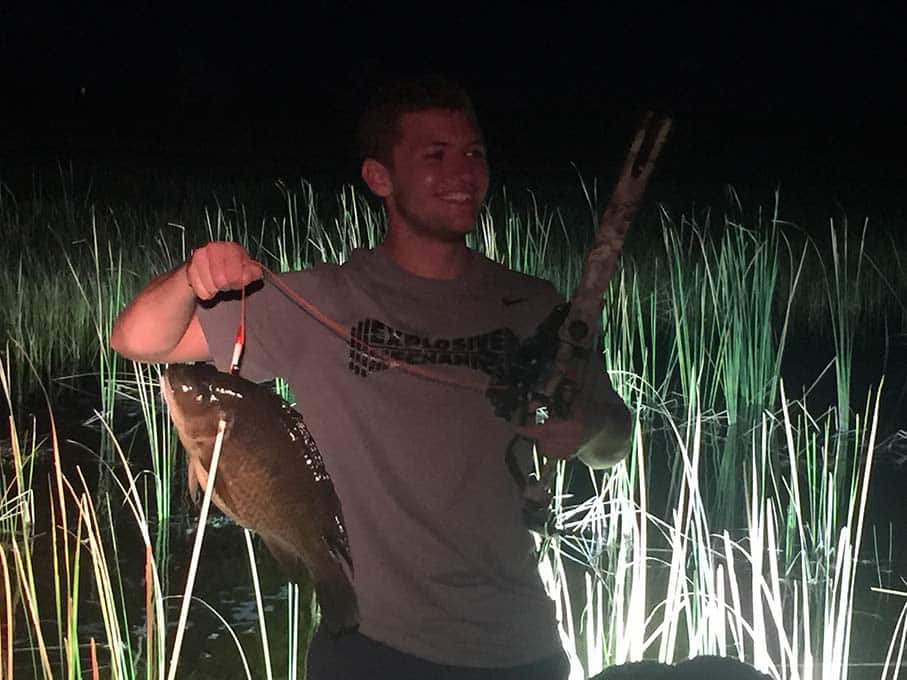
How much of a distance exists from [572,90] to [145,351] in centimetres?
3916

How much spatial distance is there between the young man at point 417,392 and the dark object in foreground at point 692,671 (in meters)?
0.18

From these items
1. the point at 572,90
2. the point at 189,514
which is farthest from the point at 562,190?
the point at 572,90

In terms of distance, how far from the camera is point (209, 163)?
16719mm

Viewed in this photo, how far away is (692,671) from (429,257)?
0.70m

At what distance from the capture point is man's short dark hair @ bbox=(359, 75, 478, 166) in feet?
5.16

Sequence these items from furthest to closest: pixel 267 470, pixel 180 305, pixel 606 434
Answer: pixel 606 434 → pixel 180 305 → pixel 267 470

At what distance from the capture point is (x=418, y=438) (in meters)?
1.49

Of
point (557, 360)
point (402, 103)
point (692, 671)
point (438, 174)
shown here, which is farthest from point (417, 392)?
point (692, 671)

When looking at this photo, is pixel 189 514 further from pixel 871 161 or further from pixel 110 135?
pixel 110 135

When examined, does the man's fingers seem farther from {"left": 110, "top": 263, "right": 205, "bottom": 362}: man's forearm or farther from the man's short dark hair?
the man's short dark hair

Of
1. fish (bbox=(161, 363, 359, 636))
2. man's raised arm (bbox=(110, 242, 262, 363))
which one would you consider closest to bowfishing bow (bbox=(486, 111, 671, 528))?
fish (bbox=(161, 363, 359, 636))

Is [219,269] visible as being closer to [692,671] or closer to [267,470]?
[267,470]

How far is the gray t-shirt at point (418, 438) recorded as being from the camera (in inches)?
57.0

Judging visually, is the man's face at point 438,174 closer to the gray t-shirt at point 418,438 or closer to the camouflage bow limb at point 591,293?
the gray t-shirt at point 418,438
